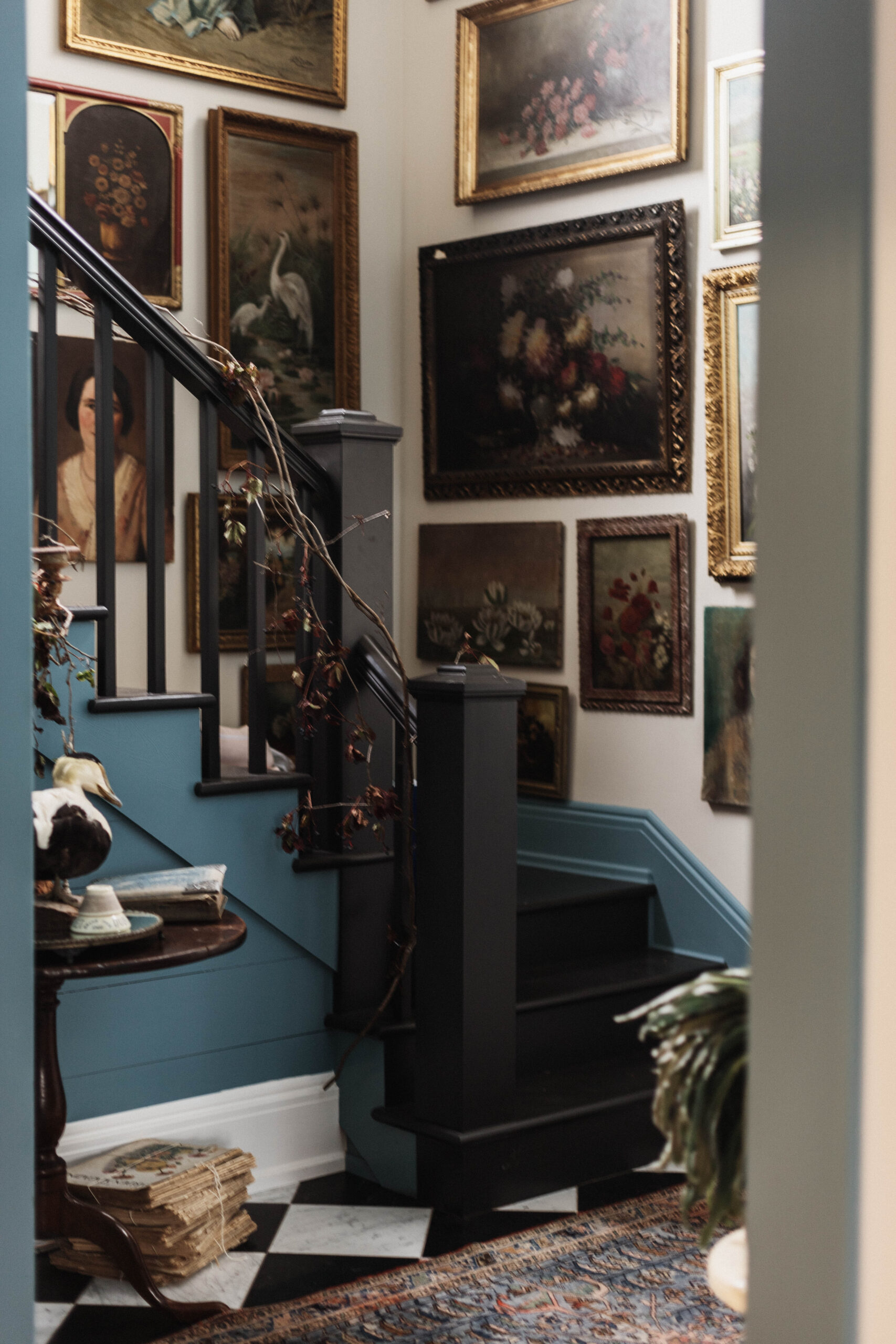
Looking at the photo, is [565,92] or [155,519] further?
[565,92]

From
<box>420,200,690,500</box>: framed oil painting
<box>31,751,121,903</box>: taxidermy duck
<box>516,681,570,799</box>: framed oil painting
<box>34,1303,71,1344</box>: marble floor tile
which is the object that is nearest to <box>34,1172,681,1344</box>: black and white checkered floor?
<box>34,1303,71,1344</box>: marble floor tile

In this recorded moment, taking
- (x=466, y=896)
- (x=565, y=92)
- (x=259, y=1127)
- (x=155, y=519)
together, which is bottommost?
(x=259, y=1127)

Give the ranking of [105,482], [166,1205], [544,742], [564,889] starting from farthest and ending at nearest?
[544,742] < [564,889] < [105,482] < [166,1205]

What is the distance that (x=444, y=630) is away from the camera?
5.94 metres

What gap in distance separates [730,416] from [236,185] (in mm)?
2066

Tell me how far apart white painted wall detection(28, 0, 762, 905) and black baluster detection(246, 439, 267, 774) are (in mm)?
1102

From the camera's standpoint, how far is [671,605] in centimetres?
511

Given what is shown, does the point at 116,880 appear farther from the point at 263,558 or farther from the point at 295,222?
the point at 295,222

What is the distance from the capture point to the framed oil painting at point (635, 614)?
510 centimetres

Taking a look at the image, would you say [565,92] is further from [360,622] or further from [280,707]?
[280,707]

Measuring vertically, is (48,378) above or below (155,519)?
above

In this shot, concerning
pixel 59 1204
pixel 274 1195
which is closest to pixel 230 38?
pixel 274 1195

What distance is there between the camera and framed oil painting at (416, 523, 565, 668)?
552 centimetres

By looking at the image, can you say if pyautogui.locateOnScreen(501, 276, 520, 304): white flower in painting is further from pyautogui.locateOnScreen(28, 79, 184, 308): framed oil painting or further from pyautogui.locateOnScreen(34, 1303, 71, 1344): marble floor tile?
pyautogui.locateOnScreen(34, 1303, 71, 1344): marble floor tile
